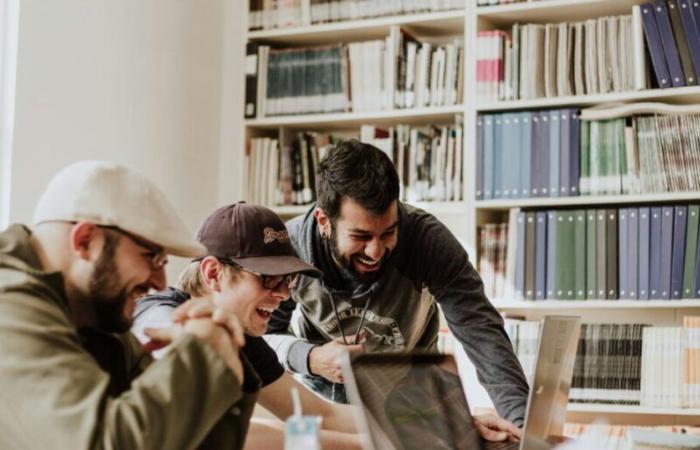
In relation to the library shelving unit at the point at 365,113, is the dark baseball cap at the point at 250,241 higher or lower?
lower

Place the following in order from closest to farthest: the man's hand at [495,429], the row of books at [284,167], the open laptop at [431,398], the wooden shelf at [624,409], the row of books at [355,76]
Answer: the open laptop at [431,398]
the man's hand at [495,429]
the wooden shelf at [624,409]
the row of books at [355,76]
the row of books at [284,167]

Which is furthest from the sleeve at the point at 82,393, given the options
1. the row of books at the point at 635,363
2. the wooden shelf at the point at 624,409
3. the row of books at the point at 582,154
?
the row of books at the point at 582,154

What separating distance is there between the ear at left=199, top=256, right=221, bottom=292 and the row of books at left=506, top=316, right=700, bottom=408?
178 cm

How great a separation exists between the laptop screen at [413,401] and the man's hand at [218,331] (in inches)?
9.4

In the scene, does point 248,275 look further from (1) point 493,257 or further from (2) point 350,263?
(1) point 493,257

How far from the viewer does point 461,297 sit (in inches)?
94.6

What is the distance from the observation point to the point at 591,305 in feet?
11.5

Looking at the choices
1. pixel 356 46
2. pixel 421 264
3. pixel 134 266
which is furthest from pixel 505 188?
pixel 134 266

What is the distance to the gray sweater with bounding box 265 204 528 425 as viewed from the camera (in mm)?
2338

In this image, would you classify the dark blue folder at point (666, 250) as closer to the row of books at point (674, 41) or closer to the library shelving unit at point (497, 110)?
the library shelving unit at point (497, 110)

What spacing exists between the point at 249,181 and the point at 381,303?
173 cm

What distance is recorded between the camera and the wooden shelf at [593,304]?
3.42 metres

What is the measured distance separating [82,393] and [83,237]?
220 mm

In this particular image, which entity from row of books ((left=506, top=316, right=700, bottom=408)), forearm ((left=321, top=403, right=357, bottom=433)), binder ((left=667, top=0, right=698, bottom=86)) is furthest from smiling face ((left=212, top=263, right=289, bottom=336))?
binder ((left=667, top=0, right=698, bottom=86))
